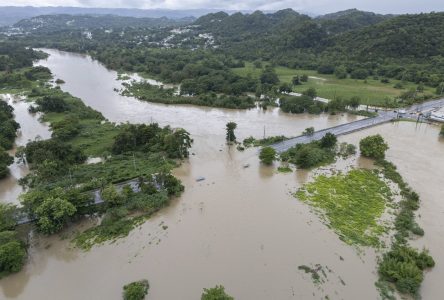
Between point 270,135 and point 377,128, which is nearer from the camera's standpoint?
point 270,135

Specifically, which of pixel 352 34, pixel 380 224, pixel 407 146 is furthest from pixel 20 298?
pixel 352 34

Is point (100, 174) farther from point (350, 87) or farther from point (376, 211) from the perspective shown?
point (350, 87)

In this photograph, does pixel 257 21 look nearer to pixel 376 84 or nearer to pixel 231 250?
pixel 376 84

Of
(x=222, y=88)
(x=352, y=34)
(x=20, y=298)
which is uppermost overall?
(x=352, y=34)

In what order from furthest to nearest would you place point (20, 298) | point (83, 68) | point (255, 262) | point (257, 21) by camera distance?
point (257, 21)
point (83, 68)
point (255, 262)
point (20, 298)

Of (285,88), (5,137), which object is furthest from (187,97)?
(5,137)

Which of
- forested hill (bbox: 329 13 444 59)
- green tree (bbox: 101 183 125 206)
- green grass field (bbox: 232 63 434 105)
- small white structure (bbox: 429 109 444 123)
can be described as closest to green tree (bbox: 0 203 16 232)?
green tree (bbox: 101 183 125 206)

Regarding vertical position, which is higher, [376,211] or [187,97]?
[187,97]
